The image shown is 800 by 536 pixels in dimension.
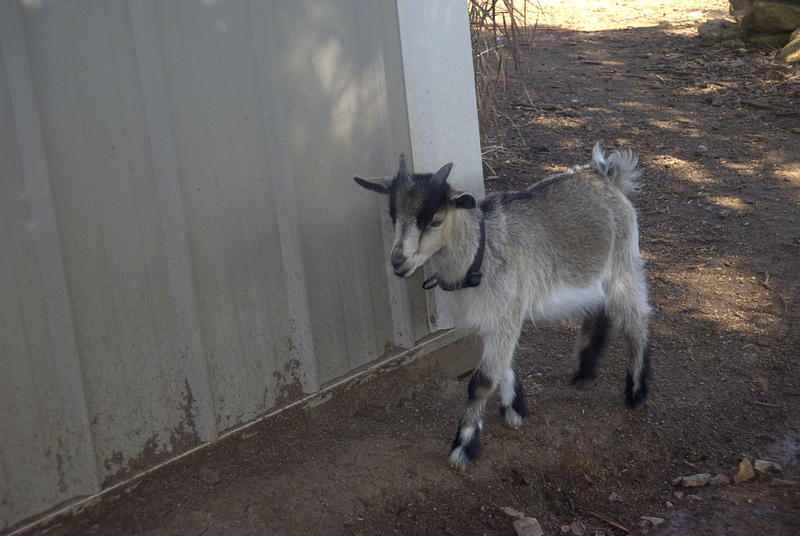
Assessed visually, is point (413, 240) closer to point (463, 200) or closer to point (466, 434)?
point (463, 200)

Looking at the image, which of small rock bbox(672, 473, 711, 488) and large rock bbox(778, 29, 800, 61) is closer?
small rock bbox(672, 473, 711, 488)

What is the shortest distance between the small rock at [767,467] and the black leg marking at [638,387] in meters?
0.70

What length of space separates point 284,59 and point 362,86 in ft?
1.57

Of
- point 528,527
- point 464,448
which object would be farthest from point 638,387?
point 528,527

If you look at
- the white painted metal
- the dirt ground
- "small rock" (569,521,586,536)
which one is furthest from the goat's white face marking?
"small rock" (569,521,586,536)

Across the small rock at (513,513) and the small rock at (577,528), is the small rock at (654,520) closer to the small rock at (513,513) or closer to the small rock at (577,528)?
the small rock at (577,528)

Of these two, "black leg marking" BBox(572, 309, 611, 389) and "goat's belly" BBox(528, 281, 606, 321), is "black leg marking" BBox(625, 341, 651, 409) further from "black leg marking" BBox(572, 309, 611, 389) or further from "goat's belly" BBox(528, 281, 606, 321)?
"goat's belly" BBox(528, 281, 606, 321)

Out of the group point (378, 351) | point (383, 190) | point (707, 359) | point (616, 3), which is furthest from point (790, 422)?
point (616, 3)

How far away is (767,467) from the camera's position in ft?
11.1

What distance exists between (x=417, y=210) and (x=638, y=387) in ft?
5.46

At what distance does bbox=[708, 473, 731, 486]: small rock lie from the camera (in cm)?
335

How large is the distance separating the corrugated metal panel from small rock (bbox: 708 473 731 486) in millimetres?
1692

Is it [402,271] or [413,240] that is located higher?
[413,240]

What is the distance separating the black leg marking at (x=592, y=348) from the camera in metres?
4.22
